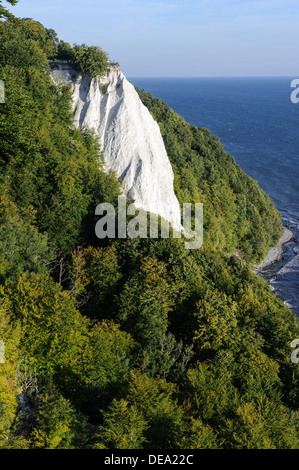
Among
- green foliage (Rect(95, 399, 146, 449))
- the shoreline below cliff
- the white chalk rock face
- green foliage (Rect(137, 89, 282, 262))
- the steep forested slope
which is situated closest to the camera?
green foliage (Rect(95, 399, 146, 449))

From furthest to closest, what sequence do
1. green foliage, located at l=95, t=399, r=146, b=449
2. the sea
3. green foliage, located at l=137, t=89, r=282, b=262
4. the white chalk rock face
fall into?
the sea, green foliage, located at l=137, t=89, r=282, b=262, the white chalk rock face, green foliage, located at l=95, t=399, r=146, b=449

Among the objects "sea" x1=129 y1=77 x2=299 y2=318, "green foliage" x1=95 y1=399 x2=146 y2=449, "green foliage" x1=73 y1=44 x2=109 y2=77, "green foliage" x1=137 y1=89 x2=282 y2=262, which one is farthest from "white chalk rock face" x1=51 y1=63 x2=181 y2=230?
"green foliage" x1=95 y1=399 x2=146 y2=449

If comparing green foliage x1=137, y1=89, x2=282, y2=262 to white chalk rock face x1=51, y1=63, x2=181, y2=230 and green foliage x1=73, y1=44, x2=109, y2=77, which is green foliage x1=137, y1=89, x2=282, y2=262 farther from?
green foliage x1=73, y1=44, x2=109, y2=77

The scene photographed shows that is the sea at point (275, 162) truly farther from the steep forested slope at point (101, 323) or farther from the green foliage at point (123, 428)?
the green foliage at point (123, 428)

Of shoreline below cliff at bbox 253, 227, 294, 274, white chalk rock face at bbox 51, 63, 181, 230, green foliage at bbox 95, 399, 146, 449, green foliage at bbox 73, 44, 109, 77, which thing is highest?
green foliage at bbox 73, 44, 109, 77

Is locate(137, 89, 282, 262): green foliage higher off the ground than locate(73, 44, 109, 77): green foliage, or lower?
lower

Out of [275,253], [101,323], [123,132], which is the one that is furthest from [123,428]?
[275,253]

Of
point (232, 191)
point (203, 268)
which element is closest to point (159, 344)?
point (203, 268)
